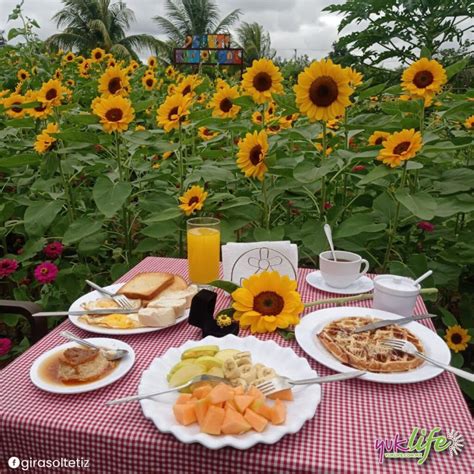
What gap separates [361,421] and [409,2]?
541 centimetres

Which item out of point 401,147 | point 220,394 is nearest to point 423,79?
point 401,147

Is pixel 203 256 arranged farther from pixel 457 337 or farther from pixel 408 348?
pixel 457 337

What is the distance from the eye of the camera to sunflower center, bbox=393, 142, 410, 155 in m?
1.57

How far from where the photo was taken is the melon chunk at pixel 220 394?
2.72ft

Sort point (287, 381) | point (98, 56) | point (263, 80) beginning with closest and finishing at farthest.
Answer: point (287, 381)
point (263, 80)
point (98, 56)

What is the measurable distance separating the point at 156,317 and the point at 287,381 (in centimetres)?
40

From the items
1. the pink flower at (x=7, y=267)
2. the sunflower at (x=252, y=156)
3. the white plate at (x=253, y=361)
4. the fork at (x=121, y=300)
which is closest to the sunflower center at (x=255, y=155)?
the sunflower at (x=252, y=156)

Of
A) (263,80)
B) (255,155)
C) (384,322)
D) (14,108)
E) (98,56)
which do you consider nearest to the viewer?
(384,322)

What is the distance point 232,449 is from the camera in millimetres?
788

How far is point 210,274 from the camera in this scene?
151 cm

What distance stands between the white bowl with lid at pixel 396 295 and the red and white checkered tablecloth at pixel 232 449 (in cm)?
27

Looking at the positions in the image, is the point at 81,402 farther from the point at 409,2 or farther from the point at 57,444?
the point at 409,2

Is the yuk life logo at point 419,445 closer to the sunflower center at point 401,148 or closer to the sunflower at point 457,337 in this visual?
the sunflower center at point 401,148

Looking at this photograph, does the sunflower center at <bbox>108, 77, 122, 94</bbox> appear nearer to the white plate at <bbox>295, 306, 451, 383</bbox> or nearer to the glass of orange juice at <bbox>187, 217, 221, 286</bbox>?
the glass of orange juice at <bbox>187, 217, 221, 286</bbox>
